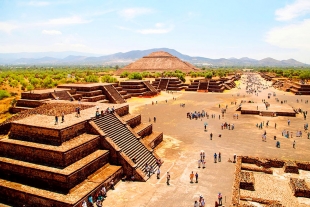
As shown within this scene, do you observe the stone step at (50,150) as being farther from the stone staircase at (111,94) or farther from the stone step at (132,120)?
the stone staircase at (111,94)

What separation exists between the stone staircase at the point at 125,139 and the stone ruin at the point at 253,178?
5.65 meters

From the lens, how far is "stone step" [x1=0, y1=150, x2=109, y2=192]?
13.1m

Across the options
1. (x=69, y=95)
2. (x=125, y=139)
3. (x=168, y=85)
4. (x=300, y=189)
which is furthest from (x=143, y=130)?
(x=168, y=85)

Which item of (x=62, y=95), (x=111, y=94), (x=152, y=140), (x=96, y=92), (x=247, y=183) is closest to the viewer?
(x=247, y=183)

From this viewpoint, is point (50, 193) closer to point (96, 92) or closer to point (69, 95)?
point (69, 95)

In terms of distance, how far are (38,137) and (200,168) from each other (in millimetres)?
10322

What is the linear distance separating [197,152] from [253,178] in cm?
564

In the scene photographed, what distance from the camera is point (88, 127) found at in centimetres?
1672

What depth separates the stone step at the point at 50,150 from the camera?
1376 cm

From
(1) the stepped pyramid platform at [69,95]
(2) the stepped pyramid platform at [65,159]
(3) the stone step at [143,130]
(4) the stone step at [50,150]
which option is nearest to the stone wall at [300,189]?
(2) the stepped pyramid platform at [65,159]

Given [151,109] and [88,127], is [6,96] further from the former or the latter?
[88,127]

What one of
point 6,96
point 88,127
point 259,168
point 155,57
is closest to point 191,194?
point 259,168

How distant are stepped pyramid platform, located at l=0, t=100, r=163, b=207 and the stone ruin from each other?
5410 mm

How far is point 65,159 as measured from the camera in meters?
13.6
